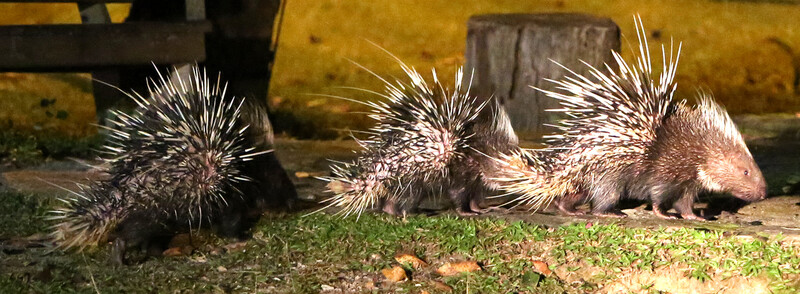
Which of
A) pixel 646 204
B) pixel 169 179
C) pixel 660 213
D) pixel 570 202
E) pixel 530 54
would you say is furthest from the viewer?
pixel 530 54

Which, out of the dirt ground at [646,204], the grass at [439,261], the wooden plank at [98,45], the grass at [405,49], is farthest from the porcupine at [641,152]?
the grass at [405,49]

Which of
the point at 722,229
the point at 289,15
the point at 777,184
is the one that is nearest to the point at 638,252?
the point at 722,229

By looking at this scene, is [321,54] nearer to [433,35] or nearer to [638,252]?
[433,35]

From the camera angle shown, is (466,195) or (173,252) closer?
(173,252)

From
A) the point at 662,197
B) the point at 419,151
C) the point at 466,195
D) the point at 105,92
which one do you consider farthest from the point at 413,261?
the point at 105,92

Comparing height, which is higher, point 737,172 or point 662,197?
point 737,172

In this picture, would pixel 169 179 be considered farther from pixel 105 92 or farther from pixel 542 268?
pixel 105 92

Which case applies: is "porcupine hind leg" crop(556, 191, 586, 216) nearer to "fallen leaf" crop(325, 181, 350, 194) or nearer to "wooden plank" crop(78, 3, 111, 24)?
"fallen leaf" crop(325, 181, 350, 194)

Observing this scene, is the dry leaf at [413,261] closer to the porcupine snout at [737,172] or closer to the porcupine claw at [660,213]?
the porcupine claw at [660,213]
